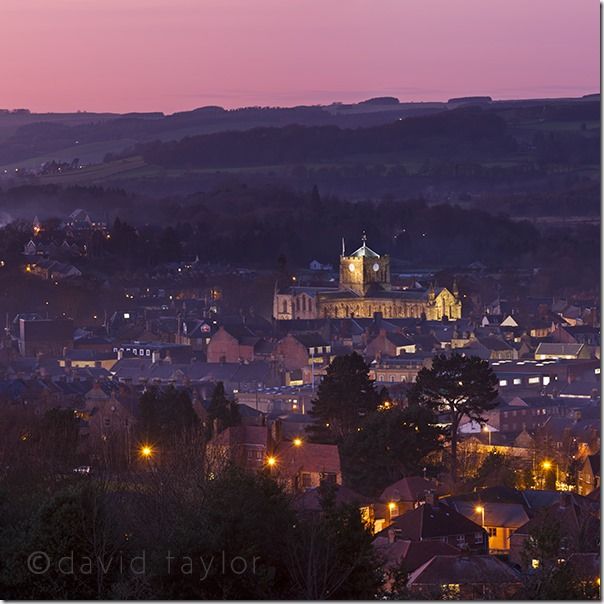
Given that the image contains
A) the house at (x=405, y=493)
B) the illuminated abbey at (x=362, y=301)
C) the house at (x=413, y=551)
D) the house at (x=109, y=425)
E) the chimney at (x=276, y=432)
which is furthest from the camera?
the illuminated abbey at (x=362, y=301)

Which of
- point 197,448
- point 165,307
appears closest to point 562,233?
point 165,307

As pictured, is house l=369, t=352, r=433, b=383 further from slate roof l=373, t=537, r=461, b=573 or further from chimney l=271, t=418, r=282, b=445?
slate roof l=373, t=537, r=461, b=573

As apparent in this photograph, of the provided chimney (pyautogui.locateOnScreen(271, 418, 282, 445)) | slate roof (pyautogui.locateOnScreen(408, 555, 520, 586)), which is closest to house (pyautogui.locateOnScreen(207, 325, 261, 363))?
chimney (pyautogui.locateOnScreen(271, 418, 282, 445))

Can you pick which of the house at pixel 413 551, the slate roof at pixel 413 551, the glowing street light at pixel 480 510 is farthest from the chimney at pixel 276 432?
the slate roof at pixel 413 551

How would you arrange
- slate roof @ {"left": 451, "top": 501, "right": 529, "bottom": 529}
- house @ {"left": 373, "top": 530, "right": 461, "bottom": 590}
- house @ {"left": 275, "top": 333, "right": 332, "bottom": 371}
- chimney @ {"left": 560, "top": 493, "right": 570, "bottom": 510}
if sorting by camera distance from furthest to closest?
1. house @ {"left": 275, "top": 333, "right": 332, "bottom": 371}
2. slate roof @ {"left": 451, "top": 501, "right": 529, "bottom": 529}
3. chimney @ {"left": 560, "top": 493, "right": 570, "bottom": 510}
4. house @ {"left": 373, "top": 530, "right": 461, "bottom": 590}

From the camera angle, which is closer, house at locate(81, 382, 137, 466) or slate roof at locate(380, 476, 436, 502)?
slate roof at locate(380, 476, 436, 502)

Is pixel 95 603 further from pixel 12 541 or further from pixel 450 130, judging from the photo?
pixel 450 130

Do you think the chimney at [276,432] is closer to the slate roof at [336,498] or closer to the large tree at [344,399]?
the large tree at [344,399]
